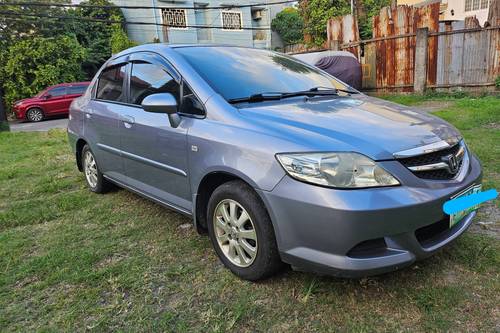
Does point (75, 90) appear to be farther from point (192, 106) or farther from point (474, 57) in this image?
point (192, 106)

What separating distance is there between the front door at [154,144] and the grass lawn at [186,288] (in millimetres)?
428

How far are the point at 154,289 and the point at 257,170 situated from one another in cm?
108

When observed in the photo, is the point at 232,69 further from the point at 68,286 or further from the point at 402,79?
the point at 402,79

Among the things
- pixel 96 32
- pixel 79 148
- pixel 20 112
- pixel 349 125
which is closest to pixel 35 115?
pixel 20 112

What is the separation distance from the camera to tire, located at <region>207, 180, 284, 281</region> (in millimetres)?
2410

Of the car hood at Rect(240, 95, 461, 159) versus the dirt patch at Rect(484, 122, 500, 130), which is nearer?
the car hood at Rect(240, 95, 461, 159)

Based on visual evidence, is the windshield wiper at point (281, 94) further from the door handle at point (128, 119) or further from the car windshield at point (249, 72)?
the door handle at point (128, 119)

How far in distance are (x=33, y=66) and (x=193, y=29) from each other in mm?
10063

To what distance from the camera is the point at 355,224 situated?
6.75ft

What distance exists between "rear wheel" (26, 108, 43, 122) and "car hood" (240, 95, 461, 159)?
16.7 metres

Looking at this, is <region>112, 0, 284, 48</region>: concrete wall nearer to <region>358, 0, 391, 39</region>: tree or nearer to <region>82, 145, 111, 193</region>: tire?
<region>358, 0, 391, 39</region>: tree

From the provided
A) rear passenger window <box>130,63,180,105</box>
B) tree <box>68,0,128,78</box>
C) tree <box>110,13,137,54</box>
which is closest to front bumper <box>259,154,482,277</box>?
rear passenger window <box>130,63,180,105</box>

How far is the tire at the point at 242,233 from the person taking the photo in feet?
7.91

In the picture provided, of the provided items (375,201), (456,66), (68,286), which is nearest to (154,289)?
(68,286)
